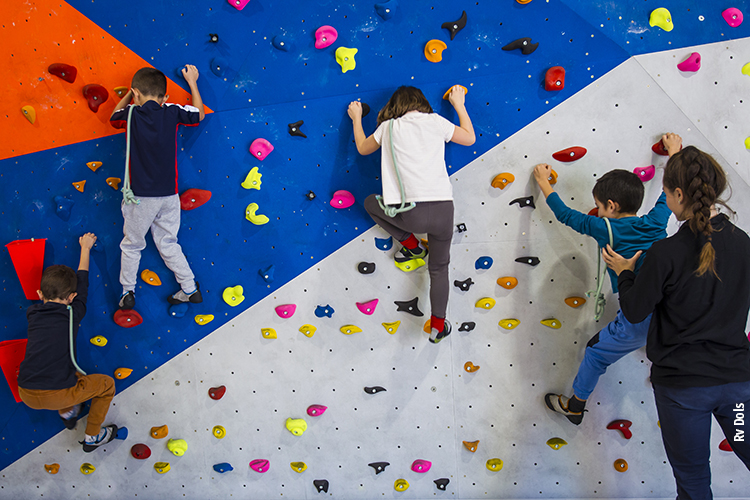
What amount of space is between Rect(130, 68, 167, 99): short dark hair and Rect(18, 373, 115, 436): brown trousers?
153 cm

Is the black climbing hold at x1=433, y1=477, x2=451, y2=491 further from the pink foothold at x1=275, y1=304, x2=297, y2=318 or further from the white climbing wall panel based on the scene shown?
the pink foothold at x1=275, y1=304, x2=297, y2=318

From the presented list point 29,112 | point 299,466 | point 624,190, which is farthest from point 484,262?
point 29,112

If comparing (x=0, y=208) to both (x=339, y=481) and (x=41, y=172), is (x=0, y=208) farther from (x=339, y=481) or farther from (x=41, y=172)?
(x=339, y=481)

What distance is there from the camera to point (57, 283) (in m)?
2.22

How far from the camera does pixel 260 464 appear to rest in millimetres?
2412

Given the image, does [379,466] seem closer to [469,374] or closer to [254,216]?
[469,374]

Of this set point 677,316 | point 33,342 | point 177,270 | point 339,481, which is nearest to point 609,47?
point 677,316

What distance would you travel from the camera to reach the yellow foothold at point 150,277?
2.36 meters

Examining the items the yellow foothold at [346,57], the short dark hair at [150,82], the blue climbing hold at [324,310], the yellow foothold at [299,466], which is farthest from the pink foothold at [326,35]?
the yellow foothold at [299,466]

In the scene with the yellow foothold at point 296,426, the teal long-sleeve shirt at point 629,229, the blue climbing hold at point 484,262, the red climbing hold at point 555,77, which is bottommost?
the yellow foothold at point 296,426

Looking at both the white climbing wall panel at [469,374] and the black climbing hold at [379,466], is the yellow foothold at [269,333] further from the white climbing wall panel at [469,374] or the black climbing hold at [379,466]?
the black climbing hold at [379,466]

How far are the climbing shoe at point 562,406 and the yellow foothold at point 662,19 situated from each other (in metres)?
1.85

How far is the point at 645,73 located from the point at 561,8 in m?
0.51

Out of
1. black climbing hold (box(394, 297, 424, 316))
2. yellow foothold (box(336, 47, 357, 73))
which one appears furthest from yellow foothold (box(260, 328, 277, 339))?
yellow foothold (box(336, 47, 357, 73))
